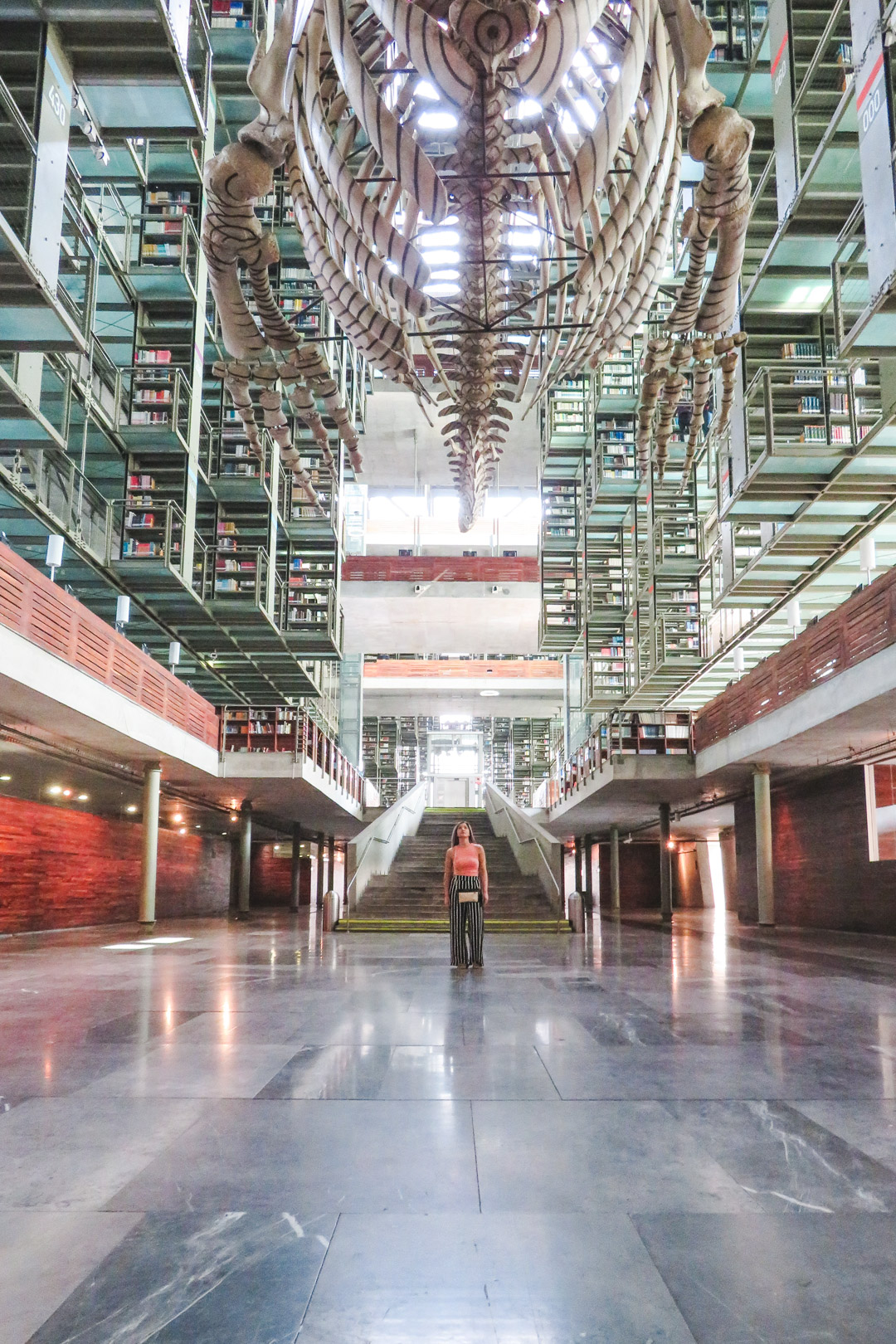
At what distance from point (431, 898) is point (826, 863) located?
6501 mm

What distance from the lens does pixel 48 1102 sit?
3.59 meters

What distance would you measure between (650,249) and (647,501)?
55.7ft

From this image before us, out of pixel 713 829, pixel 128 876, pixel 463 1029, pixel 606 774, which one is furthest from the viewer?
pixel 713 829

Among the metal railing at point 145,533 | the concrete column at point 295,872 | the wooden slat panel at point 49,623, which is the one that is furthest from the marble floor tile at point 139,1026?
the concrete column at point 295,872

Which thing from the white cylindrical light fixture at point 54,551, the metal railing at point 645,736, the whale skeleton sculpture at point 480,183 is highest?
the white cylindrical light fixture at point 54,551

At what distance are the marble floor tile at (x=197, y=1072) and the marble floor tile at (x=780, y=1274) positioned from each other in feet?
6.47

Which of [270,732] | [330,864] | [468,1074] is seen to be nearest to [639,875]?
[330,864]

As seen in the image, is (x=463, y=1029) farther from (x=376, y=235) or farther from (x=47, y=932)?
(x=47, y=932)

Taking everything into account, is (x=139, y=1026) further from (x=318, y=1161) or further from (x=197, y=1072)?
(x=318, y=1161)

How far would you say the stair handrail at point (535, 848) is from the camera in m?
15.6

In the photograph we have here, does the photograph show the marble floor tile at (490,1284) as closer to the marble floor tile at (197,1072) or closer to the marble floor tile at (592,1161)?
the marble floor tile at (592,1161)

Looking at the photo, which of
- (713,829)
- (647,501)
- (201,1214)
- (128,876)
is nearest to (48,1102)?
(201,1214)

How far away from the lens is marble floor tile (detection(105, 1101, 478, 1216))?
252 cm

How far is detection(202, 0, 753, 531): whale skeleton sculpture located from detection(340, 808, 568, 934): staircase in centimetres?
990
